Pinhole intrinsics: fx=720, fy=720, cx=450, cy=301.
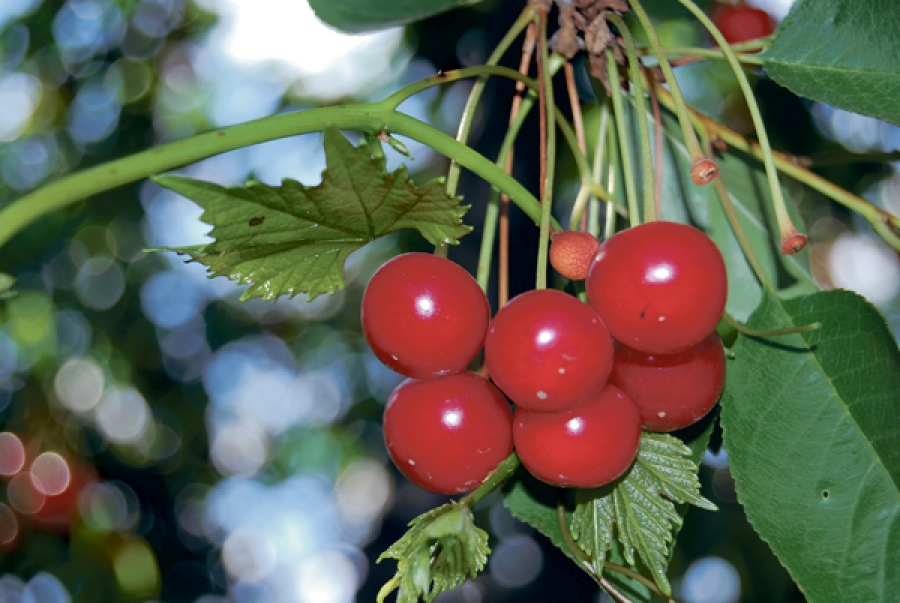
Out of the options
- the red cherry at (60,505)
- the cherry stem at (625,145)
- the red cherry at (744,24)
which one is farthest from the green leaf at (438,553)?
the red cherry at (60,505)

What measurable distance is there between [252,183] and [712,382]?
461 millimetres

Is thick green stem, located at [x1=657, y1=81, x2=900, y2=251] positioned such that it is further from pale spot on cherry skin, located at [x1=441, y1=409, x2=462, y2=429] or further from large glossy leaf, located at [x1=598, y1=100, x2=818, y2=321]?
pale spot on cherry skin, located at [x1=441, y1=409, x2=462, y2=429]

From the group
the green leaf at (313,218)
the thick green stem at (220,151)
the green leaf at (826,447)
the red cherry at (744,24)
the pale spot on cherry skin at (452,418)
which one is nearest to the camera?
the thick green stem at (220,151)

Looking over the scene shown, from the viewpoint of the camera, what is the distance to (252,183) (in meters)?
0.55

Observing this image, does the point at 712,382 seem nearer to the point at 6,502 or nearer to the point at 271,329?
the point at 6,502

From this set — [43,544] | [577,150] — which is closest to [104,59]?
[43,544]

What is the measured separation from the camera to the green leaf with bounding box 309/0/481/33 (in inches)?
36.1

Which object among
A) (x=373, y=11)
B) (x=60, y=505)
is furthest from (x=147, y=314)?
(x=373, y=11)

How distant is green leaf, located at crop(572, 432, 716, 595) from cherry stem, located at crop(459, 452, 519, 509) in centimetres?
11

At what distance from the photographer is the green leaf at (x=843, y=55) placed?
0.82 metres

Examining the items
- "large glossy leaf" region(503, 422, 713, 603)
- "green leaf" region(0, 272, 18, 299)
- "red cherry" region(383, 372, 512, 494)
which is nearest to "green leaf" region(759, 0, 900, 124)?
"large glossy leaf" region(503, 422, 713, 603)

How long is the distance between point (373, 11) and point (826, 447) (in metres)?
0.77

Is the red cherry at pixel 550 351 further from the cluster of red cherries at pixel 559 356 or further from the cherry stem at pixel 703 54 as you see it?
the cherry stem at pixel 703 54

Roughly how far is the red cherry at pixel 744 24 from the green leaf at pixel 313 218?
116 centimetres
